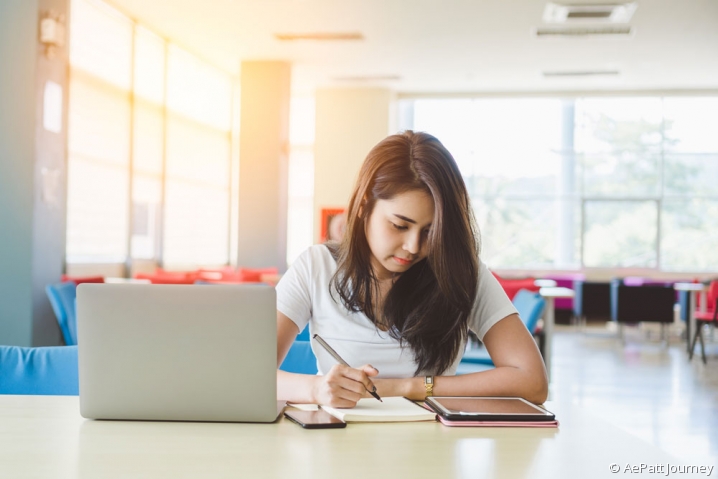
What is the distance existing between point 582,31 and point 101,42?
5.29 meters

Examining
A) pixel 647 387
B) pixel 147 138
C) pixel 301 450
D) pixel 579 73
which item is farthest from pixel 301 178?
pixel 301 450

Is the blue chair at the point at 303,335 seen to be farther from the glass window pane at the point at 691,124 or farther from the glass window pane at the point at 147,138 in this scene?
the glass window pane at the point at 691,124

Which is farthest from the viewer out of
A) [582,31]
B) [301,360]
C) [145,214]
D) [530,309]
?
[145,214]

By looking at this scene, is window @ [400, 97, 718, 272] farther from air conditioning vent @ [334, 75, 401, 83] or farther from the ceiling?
air conditioning vent @ [334, 75, 401, 83]

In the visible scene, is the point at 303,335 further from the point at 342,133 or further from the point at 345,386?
the point at 342,133

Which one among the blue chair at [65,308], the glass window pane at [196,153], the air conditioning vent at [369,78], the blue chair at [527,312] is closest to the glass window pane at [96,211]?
the glass window pane at [196,153]

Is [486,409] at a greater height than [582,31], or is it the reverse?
[582,31]

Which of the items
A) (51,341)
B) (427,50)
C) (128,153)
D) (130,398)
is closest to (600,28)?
(427,50)

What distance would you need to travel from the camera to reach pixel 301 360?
202 centimetres

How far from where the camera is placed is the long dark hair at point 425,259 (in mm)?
1719

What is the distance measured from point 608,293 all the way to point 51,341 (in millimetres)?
7671

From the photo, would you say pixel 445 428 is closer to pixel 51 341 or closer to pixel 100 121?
pixel 51 341

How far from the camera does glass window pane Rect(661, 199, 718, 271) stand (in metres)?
11.8

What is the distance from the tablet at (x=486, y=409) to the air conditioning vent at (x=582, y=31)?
729 cm
